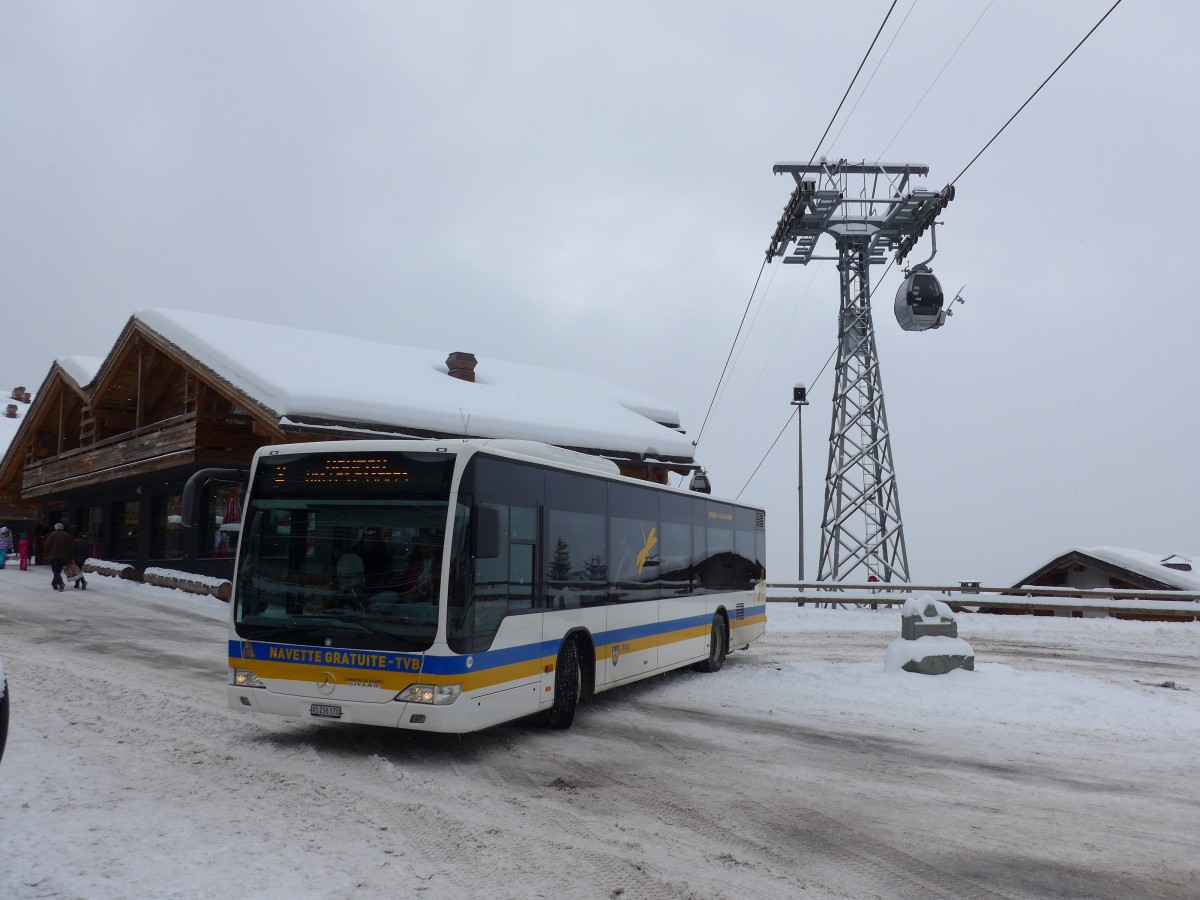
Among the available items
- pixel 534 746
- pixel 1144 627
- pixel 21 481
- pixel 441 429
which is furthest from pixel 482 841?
pixel 21 481

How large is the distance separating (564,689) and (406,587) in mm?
2498

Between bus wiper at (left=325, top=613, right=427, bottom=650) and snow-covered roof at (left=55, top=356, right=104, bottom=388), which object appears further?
snow-covered roof at (left=55, top=356, right=104, bottom=388)

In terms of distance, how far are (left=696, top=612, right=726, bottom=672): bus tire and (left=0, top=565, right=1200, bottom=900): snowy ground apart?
1.50 metres

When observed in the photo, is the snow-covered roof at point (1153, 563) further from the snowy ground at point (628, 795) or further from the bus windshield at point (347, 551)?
the bus windshield at point (347, 551)

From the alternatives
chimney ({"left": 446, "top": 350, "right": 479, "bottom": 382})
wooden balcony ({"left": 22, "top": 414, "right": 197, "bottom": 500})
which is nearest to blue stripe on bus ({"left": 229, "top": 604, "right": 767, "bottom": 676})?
wooden balcony ({"left": 22, "top": 414, "right": 197, "bottom": 500})

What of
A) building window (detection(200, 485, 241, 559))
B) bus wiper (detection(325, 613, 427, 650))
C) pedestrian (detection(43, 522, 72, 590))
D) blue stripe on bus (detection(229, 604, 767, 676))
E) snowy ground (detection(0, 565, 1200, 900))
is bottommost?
snowy ground (detection(0, 565, 1200, 900))

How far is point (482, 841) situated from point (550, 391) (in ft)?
78.8

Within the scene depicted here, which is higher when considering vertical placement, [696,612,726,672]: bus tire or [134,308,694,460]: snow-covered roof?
[134,308,694,460]: snow-covered roof

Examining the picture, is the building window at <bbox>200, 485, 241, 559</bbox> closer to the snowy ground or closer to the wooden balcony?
the wooden balcony

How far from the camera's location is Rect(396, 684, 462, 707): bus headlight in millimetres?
7332

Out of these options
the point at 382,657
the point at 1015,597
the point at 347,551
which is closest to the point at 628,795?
the point at 382,657

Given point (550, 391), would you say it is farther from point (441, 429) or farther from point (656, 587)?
point (656, 587)

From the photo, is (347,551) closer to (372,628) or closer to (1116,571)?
(372,628)

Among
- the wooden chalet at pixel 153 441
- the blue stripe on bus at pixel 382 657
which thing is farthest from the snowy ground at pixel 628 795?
the wooden chalet at pixel 153 441
